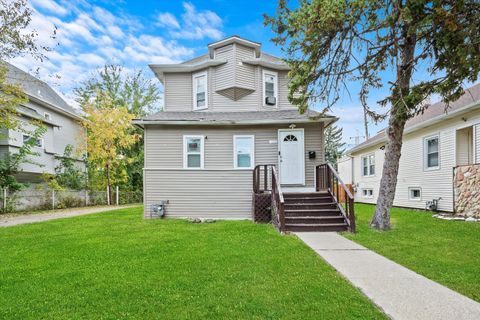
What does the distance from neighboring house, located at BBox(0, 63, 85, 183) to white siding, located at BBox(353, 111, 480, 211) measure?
17.0 m

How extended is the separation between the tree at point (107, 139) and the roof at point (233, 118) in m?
8.98

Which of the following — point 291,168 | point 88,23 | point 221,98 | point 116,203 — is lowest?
point 116,203

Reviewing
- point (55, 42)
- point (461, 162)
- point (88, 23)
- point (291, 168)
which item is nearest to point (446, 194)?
point (461, 162)

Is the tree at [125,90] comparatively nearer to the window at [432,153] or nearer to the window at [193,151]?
the window at [193,151]

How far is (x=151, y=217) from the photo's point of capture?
986 centimetres

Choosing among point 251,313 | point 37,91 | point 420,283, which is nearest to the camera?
point 251,313

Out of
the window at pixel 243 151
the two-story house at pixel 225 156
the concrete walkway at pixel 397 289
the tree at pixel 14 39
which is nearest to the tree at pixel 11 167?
the tree at pixel 14 39

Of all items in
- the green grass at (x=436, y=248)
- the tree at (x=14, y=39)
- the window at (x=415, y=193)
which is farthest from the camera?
the window at (x=415, y=193)

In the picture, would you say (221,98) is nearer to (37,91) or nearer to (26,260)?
(26,260)

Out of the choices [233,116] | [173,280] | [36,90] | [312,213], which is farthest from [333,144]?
[173,280]

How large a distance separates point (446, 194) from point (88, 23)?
1579 cm

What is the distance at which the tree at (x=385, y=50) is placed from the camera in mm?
4301

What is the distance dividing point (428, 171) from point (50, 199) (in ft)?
56.5

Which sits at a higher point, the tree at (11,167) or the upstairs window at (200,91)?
the upstairs window at (200,91)
